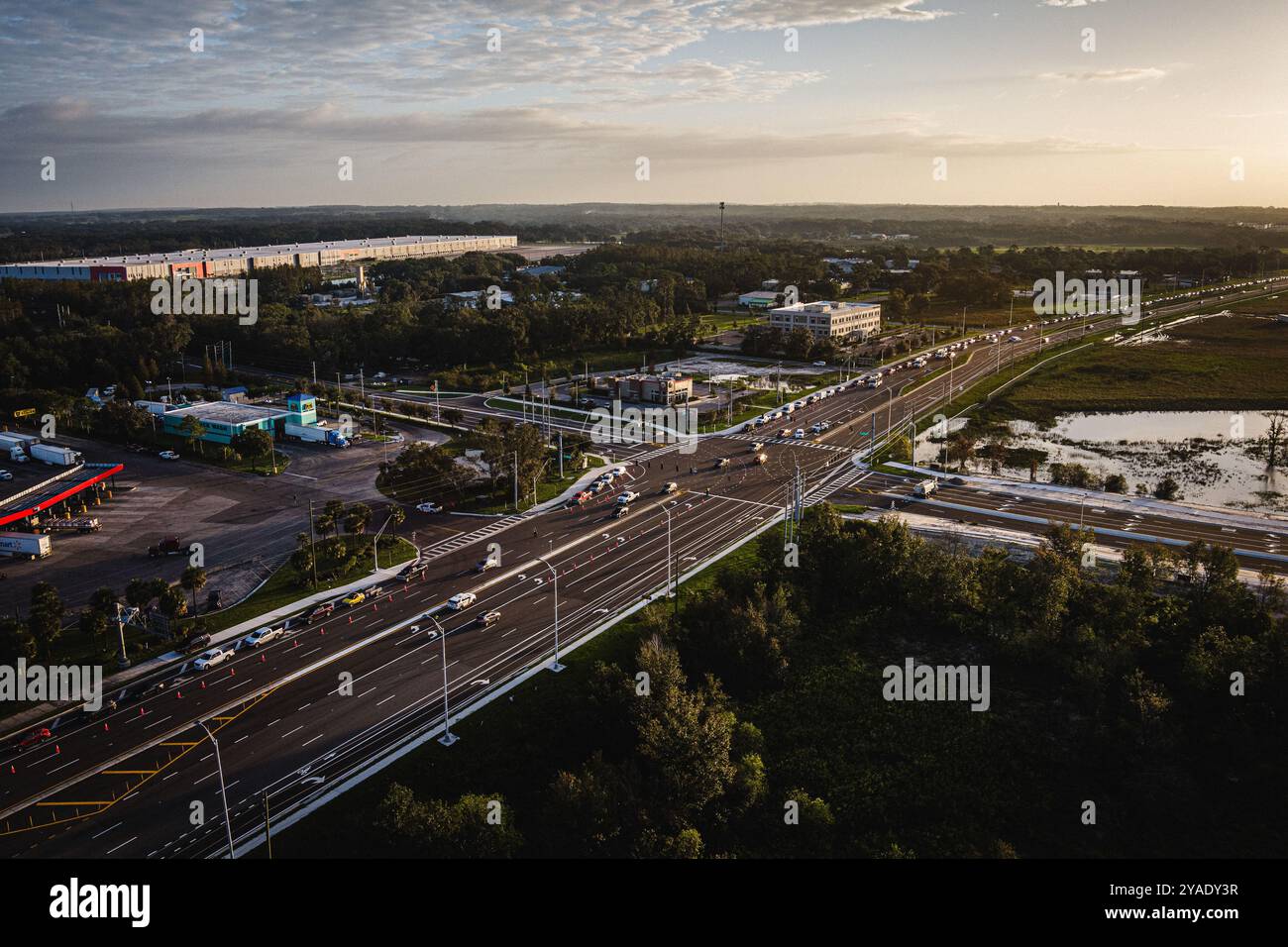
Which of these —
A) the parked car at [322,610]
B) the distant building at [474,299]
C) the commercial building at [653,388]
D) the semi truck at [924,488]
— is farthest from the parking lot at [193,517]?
the distant building at [474,299]

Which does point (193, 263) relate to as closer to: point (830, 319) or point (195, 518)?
point (830, 319)

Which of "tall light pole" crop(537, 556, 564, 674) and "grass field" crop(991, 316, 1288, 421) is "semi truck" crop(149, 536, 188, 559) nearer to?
"tall light pole" crop(537, 556, 564, 674)

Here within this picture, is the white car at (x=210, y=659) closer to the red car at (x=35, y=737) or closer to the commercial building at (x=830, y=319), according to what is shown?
the red car at (x=35, y=737)

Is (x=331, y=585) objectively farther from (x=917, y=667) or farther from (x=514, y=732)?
(x=917, y=667)

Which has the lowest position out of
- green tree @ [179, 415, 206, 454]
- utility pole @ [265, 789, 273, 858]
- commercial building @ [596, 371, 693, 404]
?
utility pole @ [265, 789, 273, 858]

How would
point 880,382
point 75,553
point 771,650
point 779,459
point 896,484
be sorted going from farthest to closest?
point 880,382, point 779,459, point 896,484, point 75,553, point 771,650

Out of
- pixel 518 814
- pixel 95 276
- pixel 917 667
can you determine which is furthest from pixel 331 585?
pixel 95 276

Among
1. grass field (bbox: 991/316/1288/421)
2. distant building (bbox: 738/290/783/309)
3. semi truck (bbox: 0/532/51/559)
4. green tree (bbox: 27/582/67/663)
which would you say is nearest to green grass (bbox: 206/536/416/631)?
green tree (bbox: 27/582/67/663)

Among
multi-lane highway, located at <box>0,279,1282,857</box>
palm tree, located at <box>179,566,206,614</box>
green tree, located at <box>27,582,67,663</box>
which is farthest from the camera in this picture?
palm tree, located at <box>179,566,206,614</box>
